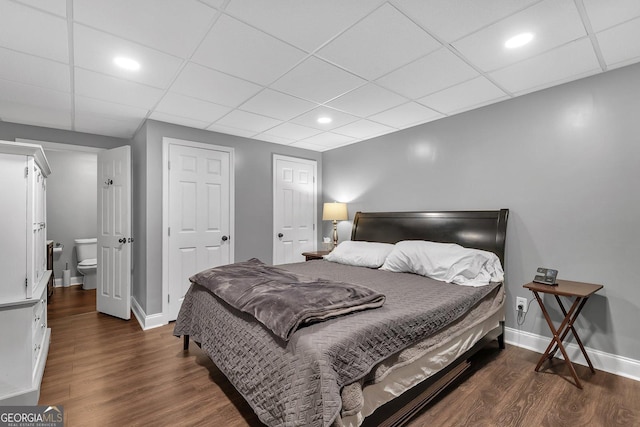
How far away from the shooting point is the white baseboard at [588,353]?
90.9 inches

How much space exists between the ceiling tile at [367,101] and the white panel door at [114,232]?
107 inches

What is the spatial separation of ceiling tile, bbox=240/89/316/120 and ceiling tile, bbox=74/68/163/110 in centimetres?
86

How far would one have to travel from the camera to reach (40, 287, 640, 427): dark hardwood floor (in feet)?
6.05

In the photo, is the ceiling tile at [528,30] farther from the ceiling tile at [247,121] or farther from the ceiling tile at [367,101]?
the ceiling tile at [247,121]

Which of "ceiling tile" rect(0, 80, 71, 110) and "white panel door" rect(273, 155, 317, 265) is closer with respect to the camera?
"ceiling tile" rect(0, 80, 71, 110)

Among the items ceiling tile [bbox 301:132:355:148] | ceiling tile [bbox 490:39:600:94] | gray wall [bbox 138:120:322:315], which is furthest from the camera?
ceiling tile [bbox 301:132:355:148]

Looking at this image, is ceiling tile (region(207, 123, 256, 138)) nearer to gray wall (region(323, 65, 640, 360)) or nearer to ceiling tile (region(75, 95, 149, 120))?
ceiling tile (region(75, 95, 149, 120))

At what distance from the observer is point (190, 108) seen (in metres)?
3.16

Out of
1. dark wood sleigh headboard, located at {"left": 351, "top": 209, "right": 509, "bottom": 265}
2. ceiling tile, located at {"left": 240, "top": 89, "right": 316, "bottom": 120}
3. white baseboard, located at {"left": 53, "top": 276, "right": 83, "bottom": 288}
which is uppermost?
ceiling tile, located at {"left": 240, "top": 89, "right": 316, "bottom": 120}

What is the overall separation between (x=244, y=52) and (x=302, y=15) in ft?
1.86

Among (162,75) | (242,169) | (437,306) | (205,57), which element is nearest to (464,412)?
(437,306)

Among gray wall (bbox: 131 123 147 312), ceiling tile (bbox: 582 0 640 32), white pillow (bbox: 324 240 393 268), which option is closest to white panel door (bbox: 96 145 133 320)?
gray wall (bbox: 131 123 147 312)

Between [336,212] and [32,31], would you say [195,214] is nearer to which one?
[336,212]

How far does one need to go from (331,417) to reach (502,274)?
89.7 inches
